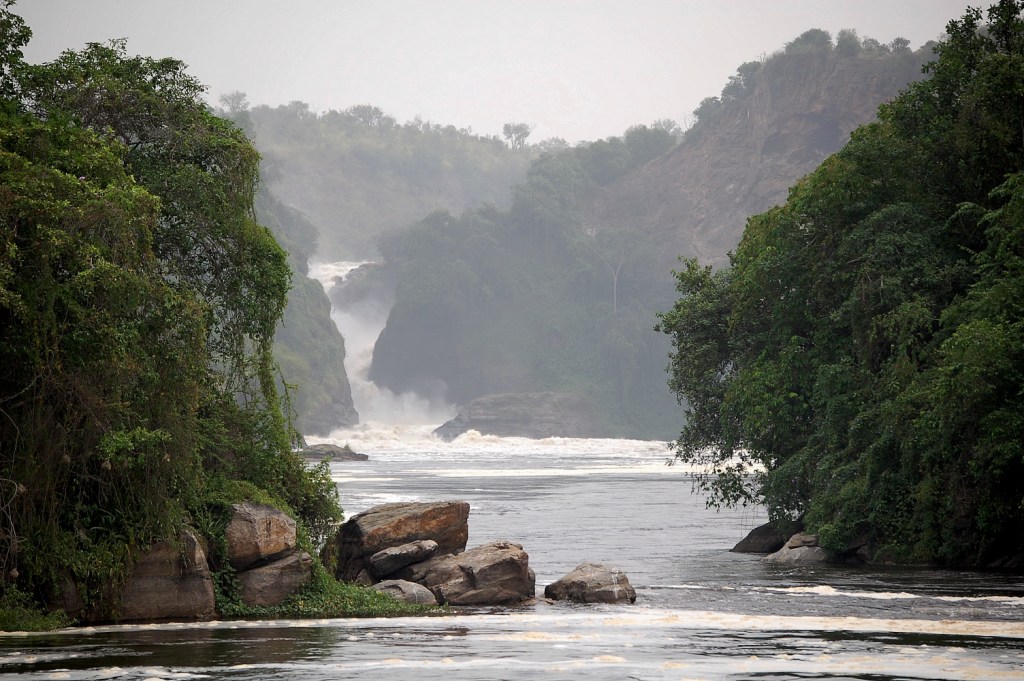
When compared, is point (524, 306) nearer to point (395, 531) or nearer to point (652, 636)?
point (395, 531)

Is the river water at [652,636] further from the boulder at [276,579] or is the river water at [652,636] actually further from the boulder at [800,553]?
the boulder at [276,579]

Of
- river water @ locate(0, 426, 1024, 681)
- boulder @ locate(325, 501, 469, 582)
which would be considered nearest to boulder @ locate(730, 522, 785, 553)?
river water @ locate(0, 426, 1024, 681)

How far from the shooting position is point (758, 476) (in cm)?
3177

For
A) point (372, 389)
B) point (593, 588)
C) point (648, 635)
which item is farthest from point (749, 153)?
point (648, 635)

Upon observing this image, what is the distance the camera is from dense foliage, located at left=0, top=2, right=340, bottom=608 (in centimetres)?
1548

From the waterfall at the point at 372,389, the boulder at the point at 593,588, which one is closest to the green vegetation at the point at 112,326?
the boulder at the point at 593,588

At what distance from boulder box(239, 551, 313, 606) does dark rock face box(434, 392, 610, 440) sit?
118 m

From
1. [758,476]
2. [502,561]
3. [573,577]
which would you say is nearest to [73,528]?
[502,561]

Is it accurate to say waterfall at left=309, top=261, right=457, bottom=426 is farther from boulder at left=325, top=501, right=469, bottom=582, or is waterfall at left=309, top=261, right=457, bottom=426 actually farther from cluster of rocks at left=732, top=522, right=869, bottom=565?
boulder at left=325, top=501, right=469, bottom=582

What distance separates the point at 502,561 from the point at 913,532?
409 inches

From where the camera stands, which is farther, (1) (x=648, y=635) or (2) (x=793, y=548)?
(2) (x=793, y=548)

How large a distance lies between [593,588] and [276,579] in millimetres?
5525

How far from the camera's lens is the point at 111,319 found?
1572cm

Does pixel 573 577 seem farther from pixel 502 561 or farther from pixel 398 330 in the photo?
pixel 398 330
